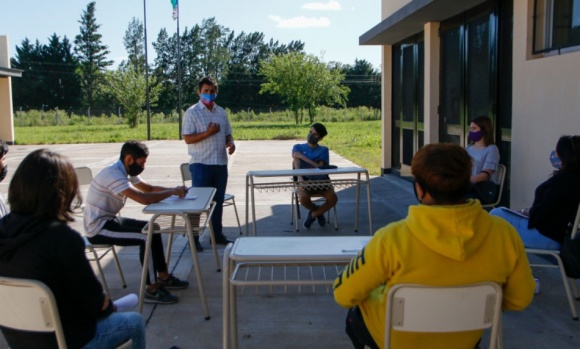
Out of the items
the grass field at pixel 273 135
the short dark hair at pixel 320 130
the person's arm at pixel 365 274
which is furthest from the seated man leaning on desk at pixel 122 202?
the grass field at pixel 273 135

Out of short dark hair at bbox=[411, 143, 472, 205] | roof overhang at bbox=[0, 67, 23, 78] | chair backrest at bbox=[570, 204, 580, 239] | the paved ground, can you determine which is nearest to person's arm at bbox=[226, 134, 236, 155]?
the paved ground

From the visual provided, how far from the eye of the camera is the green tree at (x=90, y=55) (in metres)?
66.8

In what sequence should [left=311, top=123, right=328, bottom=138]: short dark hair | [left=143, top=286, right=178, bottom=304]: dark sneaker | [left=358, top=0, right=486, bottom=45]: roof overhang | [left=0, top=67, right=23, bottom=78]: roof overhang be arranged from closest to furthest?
[left=143, top=286, right=178, bottom=304]: dark sneaker < [left=311, top=123, right=328, bottom=138]: short dark hair < [left=358, top=0, right=486, bottom=45]: roof overhang < [left=0, top=67, right=23, bottom=78]: roof overhang

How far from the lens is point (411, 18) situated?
827cm

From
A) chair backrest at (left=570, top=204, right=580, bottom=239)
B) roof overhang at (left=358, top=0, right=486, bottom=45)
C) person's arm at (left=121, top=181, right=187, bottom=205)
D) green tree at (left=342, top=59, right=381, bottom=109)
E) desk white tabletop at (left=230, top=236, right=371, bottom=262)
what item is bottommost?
chair backrest at (left=570, top=204, right=580, bottom=239)

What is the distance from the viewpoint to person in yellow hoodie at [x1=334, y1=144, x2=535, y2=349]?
2.01 metres

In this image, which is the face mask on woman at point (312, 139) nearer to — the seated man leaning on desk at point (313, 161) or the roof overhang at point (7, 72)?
the seated man leaning on desk at point (313, 161)

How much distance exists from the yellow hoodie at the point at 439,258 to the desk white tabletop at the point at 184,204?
5.99 feet

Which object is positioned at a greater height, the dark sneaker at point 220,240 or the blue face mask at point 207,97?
the blue face mask at point 207,97

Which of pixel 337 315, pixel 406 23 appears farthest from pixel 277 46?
pixel 337 315

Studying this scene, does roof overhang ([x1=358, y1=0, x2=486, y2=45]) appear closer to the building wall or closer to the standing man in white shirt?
the building wall

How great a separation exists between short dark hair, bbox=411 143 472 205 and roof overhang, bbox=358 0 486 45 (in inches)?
211

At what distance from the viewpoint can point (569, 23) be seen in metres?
5.25

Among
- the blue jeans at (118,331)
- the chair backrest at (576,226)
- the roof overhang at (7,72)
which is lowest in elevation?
the blue jeans at (118,331)
